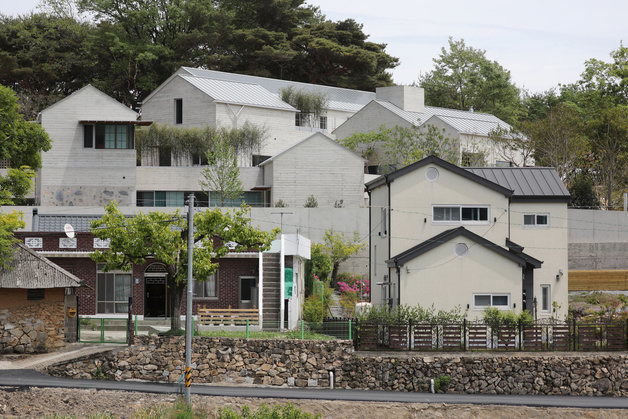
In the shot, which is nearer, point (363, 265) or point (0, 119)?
point (0, 119)

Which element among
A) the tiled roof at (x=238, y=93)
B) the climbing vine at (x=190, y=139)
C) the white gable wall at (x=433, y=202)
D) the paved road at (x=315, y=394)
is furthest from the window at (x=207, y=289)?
the tiled roof at (x=238, y=93)

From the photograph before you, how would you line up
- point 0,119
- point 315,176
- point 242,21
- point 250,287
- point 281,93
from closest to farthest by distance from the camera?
1. point 0,119
2. point 250,287
3. point 315,176
4. point 281,93
5. point 242,21

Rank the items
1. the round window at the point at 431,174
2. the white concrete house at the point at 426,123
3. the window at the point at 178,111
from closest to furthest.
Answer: the round window at the point at 431,174 → the white concrete house at the point at 426,123 → the window at the point at 178,111

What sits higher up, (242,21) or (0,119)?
(242,21)

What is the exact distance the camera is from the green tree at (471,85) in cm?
9631

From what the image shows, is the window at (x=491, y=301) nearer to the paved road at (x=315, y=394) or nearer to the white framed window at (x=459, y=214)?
the white framed window at (x=459, y=214)

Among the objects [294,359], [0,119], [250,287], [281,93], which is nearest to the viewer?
[294,359]

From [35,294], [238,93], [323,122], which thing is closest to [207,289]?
[35,294]

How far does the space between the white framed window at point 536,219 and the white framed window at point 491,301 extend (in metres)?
4.48

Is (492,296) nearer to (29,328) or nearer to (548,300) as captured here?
(548,300)

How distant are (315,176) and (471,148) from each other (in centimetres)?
1366

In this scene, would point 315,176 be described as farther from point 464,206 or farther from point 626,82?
point 626,82

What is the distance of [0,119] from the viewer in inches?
1635

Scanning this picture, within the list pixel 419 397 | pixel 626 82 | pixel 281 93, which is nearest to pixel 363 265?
pixel 419 397
